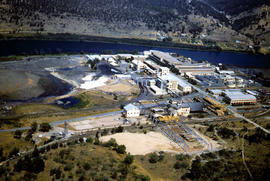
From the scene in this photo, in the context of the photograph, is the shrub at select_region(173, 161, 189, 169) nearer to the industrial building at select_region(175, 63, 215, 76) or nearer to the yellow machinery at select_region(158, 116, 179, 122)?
the yellow machinery at select_region(158, 116, 179, 122)

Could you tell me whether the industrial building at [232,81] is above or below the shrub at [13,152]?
above

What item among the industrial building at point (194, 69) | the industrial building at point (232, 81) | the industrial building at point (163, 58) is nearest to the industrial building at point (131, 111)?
the industrial building at point (194, 69)

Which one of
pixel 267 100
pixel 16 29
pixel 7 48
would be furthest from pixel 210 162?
pixel 16 29

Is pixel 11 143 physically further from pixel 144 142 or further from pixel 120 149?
pixel 144 142

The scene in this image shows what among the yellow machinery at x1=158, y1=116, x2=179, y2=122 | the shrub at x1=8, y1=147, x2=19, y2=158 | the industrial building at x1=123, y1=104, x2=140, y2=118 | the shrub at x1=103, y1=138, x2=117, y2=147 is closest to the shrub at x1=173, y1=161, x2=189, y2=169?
the shrub at x1=103, y1=138, x2=117, y2=147

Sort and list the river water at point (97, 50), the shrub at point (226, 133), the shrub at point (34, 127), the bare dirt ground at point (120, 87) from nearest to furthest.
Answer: the shrub at point (34, 127) → the shrub at point (226, 133) → the bare dirt ground at point (120, 87) → the river water at point (97, 50)

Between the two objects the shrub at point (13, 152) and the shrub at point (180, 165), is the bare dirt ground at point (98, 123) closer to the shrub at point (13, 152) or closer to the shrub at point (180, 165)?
the shrub at point (13, 152)

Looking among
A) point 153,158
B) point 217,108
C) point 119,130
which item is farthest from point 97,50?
point 153,158
